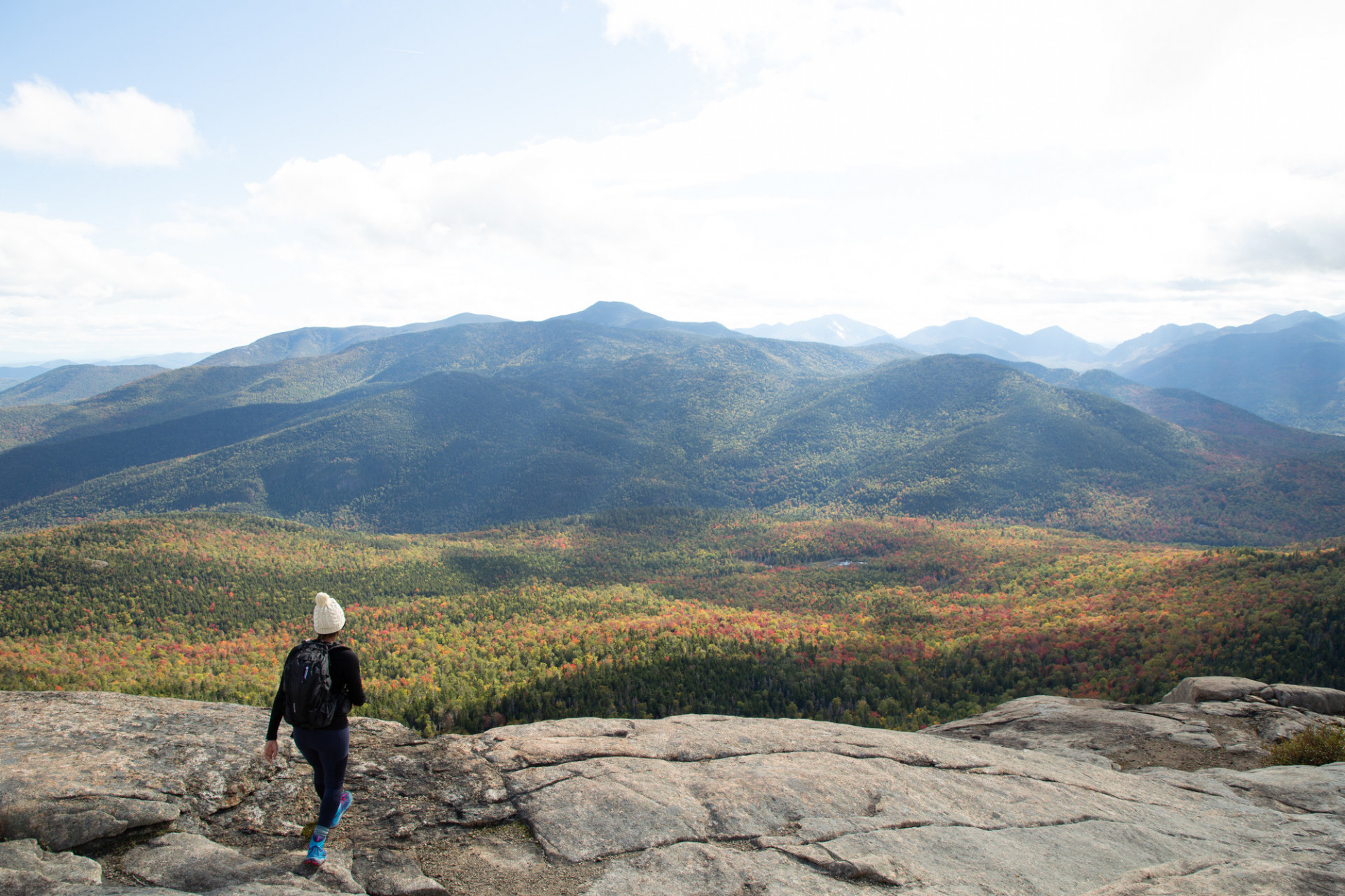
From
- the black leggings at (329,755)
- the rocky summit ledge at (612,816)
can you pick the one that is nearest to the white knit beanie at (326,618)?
the black leggings at (329,755)

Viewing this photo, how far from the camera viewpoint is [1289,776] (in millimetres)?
20031

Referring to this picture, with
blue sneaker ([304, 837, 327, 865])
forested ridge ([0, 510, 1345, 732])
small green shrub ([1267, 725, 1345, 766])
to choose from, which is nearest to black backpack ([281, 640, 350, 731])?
blue sneaker ([304, 837, 327, 865])

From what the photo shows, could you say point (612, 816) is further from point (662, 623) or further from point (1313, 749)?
point (662, 623)

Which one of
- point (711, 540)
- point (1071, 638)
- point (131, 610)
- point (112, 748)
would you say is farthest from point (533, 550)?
point (112, 748)

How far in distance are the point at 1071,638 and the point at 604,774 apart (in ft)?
263

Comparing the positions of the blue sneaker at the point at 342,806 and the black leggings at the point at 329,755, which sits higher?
the black leggings at the point at 329,755

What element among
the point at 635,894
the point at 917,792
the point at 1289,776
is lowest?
the point at 1289,776

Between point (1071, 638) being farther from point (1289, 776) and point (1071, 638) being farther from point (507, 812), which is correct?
point (507, 812)

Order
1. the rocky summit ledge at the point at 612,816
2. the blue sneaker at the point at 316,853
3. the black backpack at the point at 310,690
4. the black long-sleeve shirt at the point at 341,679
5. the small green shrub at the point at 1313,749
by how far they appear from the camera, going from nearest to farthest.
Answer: the blue sneaker at the point at 316,853
the rocky summit ledge at the point at 612,816
the black backpack at the point at 310,690
the black long-sleeve shirt at the point at 341,679
the small green shrub at the point at 1313,749

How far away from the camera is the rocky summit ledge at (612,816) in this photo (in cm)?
1096

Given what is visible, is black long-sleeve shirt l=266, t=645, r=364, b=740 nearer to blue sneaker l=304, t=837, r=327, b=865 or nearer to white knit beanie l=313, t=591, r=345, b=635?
white knit beanie l=313, t=591, r=345, b=635

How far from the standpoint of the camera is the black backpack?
455 inches

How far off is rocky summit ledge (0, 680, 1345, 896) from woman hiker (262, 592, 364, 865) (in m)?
1.12

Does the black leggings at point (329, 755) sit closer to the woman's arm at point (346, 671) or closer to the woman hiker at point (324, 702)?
the woman hiker at point (324, 702)
